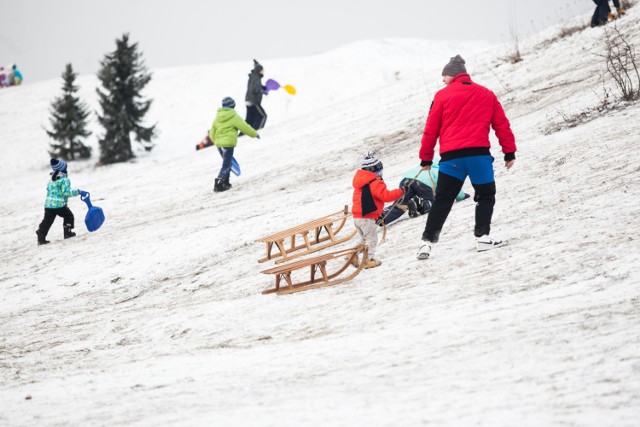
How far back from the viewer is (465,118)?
6.60 meters

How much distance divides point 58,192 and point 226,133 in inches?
159

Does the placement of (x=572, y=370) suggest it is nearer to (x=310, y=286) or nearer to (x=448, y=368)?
(x=448, y=368)

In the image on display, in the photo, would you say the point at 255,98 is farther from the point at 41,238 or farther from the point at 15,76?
the point at 15,76

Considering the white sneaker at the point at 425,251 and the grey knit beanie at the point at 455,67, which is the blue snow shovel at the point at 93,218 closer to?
the white sneaker at the point at 425,251

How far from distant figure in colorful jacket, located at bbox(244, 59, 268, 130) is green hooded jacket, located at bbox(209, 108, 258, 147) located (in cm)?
590

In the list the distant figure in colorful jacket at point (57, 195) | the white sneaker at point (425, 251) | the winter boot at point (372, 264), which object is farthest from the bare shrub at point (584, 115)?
the distant figure in colorful jacket at point (57, 195)

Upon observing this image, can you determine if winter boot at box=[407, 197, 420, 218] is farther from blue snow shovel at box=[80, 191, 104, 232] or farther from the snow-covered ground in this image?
blue snow shovel at box=[80, 191, 104, 232]

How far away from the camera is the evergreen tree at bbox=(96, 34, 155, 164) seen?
2873 cm

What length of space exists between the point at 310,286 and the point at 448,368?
2943 mm

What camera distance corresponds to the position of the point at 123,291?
9.49 meters

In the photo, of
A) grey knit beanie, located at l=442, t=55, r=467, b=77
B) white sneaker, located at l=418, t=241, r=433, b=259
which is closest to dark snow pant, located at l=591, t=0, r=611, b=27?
grey knit beanie, located at l=442, t=55, r=467, b=77

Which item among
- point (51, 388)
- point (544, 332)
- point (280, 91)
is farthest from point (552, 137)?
point (280, 91)

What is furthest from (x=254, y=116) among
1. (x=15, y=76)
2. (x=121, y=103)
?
(x=15, y=76)

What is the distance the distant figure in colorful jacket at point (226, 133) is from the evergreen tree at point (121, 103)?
616 inches
